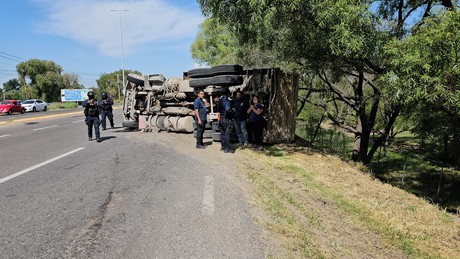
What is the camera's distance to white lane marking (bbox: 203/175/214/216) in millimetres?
5092

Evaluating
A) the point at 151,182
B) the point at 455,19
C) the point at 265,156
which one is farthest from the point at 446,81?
the point at 151,182

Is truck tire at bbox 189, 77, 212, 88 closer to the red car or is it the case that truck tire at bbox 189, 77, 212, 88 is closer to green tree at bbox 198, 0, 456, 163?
green tree at bbox 198, 0, 456, 163

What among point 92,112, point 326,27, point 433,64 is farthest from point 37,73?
point 433,64

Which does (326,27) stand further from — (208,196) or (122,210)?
(122,210)

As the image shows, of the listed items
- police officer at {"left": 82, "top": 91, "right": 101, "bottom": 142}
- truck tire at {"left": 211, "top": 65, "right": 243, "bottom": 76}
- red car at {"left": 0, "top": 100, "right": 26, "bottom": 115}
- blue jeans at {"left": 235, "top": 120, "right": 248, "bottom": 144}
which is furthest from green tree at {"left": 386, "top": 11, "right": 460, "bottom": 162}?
red car at {"left": 0, "top": 100, "right": 26, "bottom": 115}

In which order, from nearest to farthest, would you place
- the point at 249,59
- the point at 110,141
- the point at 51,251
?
the point at 51,251, the point at 110,141, the point at 249,59

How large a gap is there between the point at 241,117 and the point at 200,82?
7.03 ft

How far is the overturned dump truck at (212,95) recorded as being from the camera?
37.0 feet

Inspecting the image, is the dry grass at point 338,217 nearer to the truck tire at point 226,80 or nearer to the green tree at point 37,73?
the truck tire at point 226,80

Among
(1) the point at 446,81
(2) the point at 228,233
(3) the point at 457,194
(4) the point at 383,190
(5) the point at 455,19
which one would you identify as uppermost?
(5) the point at 455,19

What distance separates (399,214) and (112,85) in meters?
97.7

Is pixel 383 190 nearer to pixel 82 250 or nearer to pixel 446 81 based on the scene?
pixel 446 81

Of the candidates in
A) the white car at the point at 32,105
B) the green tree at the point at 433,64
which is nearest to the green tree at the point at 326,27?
the green tree at the point at 433,64

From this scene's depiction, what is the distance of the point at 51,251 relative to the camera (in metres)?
3.74
